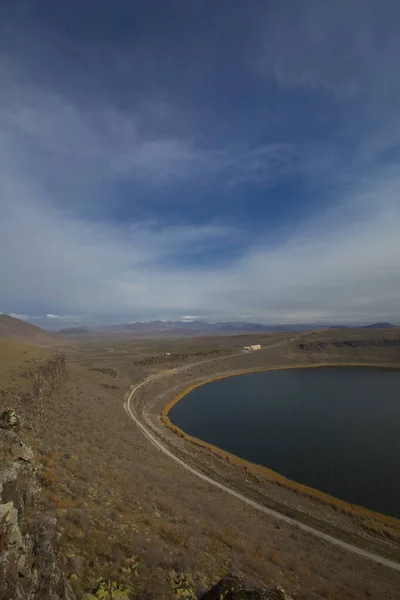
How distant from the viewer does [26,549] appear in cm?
711

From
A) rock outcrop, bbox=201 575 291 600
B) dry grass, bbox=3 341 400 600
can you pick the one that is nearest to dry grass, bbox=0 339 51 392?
dry grass, bbox=3 341 400 600

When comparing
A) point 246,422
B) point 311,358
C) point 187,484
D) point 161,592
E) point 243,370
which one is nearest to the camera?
point 161,592

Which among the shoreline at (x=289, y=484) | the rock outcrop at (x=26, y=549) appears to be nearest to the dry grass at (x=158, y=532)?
the rock outcrop at (x=26, y=549)

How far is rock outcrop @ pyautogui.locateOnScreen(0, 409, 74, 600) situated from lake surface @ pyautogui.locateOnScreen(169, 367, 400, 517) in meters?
24.1

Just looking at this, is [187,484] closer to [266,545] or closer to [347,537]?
[266,545]

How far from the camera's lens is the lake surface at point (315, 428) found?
1037 inches

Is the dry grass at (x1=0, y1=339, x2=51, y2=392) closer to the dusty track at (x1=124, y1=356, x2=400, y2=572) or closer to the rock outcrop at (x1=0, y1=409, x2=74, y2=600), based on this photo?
the dusty track at (x1=124, y1=356, x2=400, y2=572)

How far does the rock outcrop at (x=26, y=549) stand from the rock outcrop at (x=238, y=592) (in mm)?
3556

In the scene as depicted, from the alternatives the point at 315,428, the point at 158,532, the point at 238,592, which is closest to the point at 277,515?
the point at 158,532

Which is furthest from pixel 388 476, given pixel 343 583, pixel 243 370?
pixel 243 370

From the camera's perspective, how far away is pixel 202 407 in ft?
171

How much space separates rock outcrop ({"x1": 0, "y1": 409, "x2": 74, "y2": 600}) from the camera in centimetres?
589

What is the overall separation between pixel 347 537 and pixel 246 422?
2526cm

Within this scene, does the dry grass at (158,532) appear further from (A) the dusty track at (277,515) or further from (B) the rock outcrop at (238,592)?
(B) the rock outcrop at (238,592)
